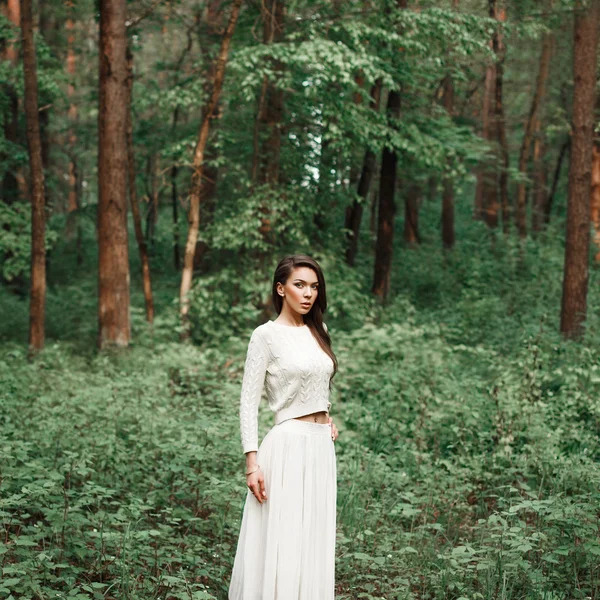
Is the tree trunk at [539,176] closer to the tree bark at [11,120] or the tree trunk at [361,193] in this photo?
the tree trunk at [361,193]

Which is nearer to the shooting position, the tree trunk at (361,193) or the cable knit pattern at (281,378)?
the cable knit pattern at (281,378)

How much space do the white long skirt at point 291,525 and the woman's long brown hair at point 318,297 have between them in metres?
0.49

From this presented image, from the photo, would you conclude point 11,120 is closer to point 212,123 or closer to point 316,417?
point 212,123

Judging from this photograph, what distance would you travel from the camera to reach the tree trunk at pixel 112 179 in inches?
493

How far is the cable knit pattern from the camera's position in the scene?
442 cm

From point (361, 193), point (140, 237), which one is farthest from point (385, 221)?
point (140, 237)

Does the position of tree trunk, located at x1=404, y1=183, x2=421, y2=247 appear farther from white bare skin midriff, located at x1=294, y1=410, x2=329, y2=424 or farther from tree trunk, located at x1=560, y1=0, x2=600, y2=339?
white bare skin midriff, located at x1=294, y1=410, x2=329, y2=424

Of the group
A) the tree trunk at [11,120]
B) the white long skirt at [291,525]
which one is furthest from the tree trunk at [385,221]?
the white long skirt at [291,525]

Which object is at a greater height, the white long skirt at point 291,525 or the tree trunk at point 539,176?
the tree trunk at point 539,176

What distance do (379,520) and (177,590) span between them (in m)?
2.13

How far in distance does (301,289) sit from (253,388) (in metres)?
0.66

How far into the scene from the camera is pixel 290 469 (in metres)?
4.39

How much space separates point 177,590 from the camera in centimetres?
485

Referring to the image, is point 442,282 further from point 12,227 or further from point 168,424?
point 168,424
